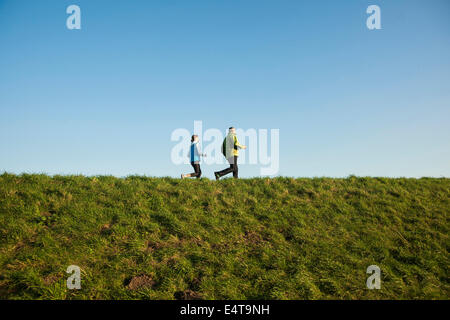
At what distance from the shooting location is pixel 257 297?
6035 mm

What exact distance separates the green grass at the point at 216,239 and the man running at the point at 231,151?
170 cm

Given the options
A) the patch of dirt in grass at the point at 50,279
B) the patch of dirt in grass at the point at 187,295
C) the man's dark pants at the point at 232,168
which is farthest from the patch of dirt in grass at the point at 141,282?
the man's dark pants at the point at 232,168

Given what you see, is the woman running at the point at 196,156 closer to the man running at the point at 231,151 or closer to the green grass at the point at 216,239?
the man running at the point at 231,151

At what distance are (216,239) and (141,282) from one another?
2256 mm

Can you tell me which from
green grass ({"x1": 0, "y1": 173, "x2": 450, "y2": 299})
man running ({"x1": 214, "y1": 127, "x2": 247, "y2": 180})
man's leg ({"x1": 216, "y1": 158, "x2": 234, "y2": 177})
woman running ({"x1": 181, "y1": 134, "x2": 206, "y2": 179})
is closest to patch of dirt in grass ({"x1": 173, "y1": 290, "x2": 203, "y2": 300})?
green grass ({"x1": 0, "y1": 173, "x2": 450, "y2": 299})

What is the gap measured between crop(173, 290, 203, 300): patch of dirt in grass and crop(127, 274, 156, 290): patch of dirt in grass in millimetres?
650

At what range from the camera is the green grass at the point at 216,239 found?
6.22m

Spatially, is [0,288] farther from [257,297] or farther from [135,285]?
[257,297]

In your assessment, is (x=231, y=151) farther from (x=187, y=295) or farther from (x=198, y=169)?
(x=187, y=295)

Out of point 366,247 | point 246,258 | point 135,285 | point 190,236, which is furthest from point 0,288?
point 366,247

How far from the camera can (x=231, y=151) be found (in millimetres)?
12805

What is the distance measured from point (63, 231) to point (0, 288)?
1865 millimetres

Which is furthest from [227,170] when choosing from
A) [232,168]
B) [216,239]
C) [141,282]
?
[141,282]
